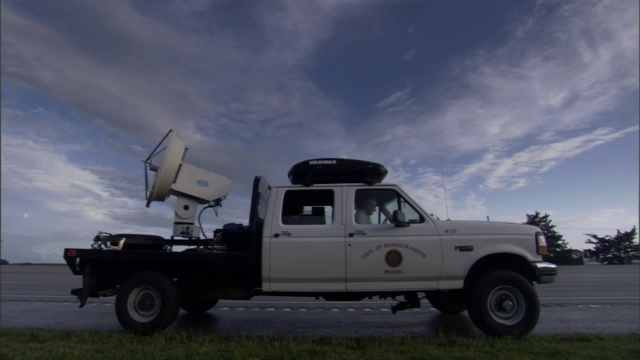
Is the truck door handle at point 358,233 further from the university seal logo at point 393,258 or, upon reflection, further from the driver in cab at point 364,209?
the university seal logo at point 393,258

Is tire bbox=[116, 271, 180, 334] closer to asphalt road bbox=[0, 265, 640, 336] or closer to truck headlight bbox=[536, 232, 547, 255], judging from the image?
asphalt road bbox=[0, 265, 640, 336]

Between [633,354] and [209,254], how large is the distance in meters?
→ 5.44

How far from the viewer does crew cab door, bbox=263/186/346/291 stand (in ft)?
22.8

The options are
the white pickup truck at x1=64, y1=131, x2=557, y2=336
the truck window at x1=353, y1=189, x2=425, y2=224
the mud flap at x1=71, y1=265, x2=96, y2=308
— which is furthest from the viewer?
the mud flap at x1=71, y1=265, x2=96, y2=308

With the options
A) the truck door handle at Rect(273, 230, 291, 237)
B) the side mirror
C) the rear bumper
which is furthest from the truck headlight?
the truck door handle at Rect(273, 230, 291, 237)

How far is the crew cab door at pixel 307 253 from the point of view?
6.94m

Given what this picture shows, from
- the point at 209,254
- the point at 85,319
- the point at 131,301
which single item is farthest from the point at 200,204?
the point at 85,319

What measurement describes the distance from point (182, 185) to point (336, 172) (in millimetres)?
2552

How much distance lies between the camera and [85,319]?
861 centimetres

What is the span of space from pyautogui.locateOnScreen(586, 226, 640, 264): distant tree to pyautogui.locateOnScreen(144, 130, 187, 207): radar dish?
3030 cm

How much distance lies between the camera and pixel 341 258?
22.7 ft

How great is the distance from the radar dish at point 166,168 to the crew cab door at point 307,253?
6.28 ft

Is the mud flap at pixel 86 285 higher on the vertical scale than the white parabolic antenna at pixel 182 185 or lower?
lower

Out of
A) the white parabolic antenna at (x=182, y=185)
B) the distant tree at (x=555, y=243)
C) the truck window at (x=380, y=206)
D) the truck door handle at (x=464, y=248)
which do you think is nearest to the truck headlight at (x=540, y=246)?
the truck door handle at (x=464, y=248)
